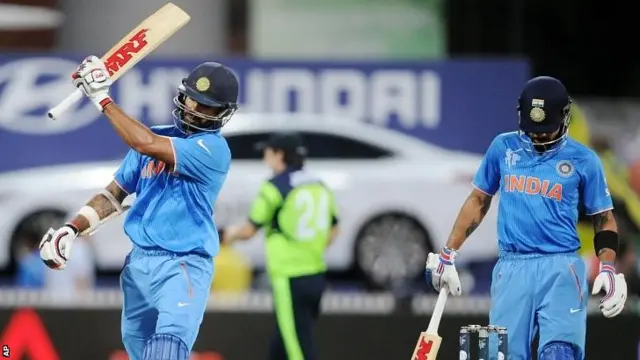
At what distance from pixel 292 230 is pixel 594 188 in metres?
3.31

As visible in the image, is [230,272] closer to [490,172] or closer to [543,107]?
[490,172]

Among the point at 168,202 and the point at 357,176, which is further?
the point at 357,176

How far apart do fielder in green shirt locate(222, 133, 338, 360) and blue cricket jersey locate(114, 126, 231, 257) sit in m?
3.07

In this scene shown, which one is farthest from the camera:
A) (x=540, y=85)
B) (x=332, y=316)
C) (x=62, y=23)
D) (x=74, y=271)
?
(x=62, y=23)

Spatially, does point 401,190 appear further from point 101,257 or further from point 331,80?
point 101,257

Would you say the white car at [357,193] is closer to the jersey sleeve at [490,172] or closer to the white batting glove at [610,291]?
the jersey sleeve at [490,172]

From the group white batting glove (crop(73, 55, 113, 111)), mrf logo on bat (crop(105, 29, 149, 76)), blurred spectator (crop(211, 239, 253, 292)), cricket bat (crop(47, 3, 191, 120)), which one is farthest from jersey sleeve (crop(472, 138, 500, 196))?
blurred spectator (crop(211, 239, 253, 292))

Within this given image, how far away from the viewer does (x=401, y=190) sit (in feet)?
51.3

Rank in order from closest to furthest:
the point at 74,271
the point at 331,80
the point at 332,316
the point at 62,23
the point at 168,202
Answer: the point at 168,202 → the point at 332,316 → the point at 74,271 → the point at 331,80 → the point at 62,23

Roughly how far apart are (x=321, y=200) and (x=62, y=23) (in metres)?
7.64

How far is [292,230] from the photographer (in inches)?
420

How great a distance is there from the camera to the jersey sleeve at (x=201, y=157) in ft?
23.7

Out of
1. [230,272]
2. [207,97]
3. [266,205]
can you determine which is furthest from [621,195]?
[207,97]

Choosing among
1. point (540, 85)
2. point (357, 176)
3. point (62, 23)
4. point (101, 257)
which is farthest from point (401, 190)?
point (540, 85)
